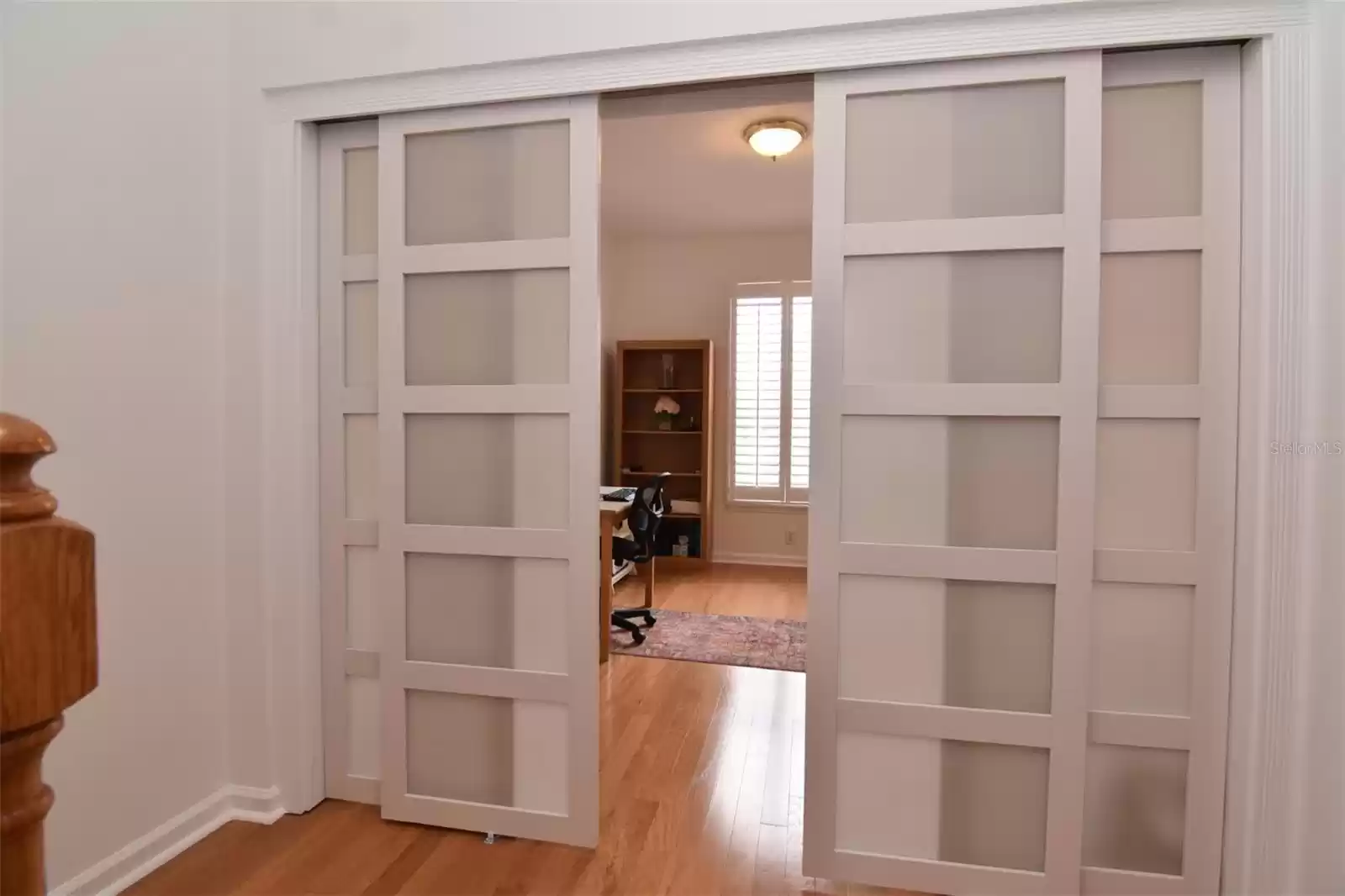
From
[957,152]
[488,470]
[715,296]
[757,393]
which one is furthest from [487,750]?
[715,296]

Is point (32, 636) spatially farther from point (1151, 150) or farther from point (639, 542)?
point (639, 542)

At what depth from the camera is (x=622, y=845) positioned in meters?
2.01

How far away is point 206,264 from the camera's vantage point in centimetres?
204

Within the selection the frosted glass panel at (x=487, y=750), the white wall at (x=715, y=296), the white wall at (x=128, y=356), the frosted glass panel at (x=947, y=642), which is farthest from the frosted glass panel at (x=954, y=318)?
the white wall at (x=715, y=296)

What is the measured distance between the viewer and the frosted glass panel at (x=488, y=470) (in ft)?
6.53

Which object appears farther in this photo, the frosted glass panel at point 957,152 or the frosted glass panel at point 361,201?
the frosted glass panel at point 361,201

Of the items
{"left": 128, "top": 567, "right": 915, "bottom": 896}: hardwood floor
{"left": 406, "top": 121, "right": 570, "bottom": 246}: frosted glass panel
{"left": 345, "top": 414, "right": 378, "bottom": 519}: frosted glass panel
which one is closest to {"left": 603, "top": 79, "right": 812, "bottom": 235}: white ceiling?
{"left": 406, "top": 121, "right": 570, "bottom": 246}: frosted glass panel

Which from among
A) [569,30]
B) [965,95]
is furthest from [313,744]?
[965,95]

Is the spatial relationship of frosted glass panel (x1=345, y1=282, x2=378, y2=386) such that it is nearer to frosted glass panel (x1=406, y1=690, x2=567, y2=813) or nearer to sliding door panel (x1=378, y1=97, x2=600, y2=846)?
sliding door panel (x1=378, y1=97, x2=600, y2=846)

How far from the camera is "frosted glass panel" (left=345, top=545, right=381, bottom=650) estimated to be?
7.12ft

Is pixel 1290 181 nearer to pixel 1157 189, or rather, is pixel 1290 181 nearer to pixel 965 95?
pixel 1157 189

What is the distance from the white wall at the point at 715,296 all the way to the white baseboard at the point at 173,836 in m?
4.26

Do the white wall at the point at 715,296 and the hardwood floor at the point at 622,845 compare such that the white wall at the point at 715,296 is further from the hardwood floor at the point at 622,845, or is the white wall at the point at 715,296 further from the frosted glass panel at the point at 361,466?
the frosted glass panel at the point at 361,466

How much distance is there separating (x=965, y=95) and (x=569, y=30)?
1097 mm
